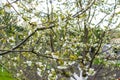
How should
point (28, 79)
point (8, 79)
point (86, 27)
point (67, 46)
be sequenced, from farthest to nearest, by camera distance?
point (8, 79), point (86, 27), point (28, 79), point (67, 46)

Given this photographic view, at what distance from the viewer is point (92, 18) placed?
779 centimetres

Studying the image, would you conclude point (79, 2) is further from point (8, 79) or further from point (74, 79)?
point (8, 79)

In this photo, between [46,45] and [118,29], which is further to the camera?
[118,29]

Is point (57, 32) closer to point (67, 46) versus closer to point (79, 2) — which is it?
point (67, 46)

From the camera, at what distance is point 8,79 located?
11641 mm

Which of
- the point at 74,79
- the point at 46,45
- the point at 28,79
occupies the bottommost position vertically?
the point at 74,79

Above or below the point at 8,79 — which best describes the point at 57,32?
below

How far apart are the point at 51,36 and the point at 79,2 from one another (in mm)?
1372

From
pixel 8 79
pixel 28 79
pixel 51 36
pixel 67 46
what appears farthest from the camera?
pixel 8 79

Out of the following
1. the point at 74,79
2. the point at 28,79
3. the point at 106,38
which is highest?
the point at 106,38

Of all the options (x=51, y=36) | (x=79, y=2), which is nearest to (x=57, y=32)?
(x=51, y=36)

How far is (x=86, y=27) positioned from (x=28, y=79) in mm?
1903

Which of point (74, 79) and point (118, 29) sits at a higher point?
point (118, 29)

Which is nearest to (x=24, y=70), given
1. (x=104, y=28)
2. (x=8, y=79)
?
(x=104, y=28)
